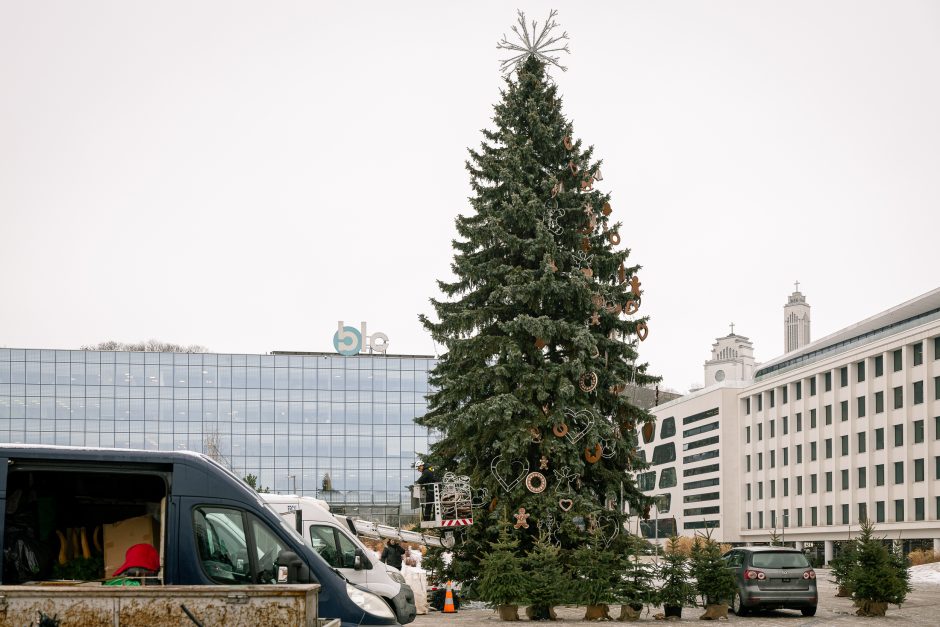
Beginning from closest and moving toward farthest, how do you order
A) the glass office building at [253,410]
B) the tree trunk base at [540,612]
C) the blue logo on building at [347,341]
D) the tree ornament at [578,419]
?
the tree trunk base at [540,612], the tree ornament at [578,419], the glass office building at [253,410], the blue logo on building at [347,341]

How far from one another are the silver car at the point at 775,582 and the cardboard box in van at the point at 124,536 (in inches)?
576

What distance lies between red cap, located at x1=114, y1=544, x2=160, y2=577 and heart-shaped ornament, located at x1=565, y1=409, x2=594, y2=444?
45.5 ft

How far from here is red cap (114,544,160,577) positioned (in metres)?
11.7

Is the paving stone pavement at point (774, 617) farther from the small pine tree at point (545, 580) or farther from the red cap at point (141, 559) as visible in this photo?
the red cap at point (141, 559)

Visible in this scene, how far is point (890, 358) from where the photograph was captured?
231 ft

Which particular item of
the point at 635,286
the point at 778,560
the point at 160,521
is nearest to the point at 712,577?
the point at 778,560

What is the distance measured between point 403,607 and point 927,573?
3922 cm

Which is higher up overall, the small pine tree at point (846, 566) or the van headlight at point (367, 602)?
the van headlight at point (367, 602)

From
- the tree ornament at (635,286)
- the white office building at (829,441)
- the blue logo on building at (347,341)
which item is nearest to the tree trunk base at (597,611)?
the tree ornament at (635,286)

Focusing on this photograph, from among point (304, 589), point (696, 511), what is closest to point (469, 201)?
point (304, 589)

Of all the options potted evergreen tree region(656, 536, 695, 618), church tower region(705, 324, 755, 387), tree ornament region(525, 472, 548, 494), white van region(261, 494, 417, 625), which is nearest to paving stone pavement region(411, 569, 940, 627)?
potted evergreen tree region(656, 536, 695, 618)

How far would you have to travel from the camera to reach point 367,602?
482 inches

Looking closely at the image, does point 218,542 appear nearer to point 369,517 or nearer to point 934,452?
point 934,452

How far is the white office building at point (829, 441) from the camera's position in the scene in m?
66.8
